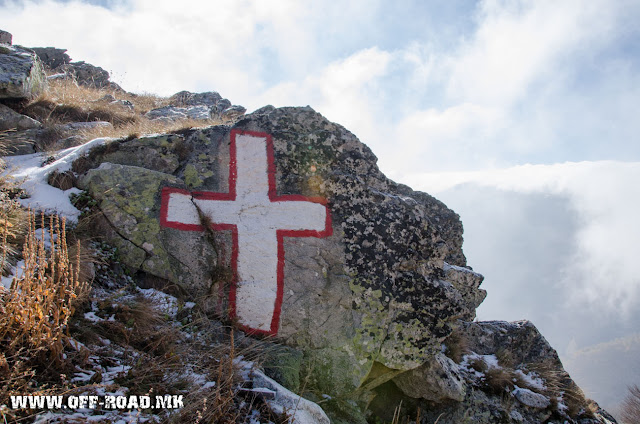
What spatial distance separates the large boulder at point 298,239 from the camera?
400 centimetres

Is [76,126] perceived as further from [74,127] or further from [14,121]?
[14,121]

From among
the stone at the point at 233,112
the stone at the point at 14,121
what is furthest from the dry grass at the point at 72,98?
the stone at the point at 233,112

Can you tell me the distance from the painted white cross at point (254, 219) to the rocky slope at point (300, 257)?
1 cm

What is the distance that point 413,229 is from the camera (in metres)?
4.49

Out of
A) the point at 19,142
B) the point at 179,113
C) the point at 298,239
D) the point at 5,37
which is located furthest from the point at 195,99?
the point at 298,239

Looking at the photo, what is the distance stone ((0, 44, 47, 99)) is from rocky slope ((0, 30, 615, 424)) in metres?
3.13

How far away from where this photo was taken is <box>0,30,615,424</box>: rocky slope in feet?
13.0

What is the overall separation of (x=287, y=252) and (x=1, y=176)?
3.00 meters

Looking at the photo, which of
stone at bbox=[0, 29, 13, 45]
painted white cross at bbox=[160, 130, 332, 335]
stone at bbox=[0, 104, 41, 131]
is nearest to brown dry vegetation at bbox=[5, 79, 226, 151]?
stone at bbox=[0, 104, 41, 131]

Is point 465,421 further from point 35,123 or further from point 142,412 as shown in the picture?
point 35,123

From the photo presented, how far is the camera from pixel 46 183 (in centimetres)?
443

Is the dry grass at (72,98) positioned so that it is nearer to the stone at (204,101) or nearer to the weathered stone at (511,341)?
the stone at (204,101)

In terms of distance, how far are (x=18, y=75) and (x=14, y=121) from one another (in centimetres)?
104

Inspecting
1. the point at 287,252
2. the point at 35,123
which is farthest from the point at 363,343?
the point at 35,123
